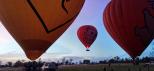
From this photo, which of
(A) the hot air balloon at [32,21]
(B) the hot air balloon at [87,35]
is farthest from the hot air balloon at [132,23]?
(B) the hot air balloon at [87,35]

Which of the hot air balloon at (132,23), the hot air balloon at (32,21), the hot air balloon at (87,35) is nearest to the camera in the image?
the hot air balloon at (32,21)

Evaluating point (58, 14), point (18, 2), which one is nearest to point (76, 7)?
point (58, 14)

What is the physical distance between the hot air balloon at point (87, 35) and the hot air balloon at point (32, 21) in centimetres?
1585

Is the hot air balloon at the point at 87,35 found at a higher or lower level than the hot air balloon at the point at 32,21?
higher

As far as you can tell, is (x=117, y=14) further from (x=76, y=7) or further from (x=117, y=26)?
(x=76, y=7)

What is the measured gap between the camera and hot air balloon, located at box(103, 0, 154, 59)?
3100 centimetres

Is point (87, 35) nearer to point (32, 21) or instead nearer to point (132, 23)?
point (132, 23)

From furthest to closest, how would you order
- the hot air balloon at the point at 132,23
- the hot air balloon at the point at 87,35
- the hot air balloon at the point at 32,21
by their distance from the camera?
the hot air balloon at the point at 87,35 → the hot air balloon at the point at 132,23 → the hot air balloon at the point at 32,21

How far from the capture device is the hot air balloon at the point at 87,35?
39.7 metres

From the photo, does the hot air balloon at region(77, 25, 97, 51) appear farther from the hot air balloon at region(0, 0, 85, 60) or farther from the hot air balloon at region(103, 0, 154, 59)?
the hot air balloon at region(0, 0, 85, 60)

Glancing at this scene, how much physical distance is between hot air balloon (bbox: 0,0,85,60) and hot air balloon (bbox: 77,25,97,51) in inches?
624

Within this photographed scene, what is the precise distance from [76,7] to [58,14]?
1.38 metres

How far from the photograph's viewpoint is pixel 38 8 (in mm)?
23359

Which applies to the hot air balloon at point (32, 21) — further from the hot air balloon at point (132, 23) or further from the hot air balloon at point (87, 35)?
the hot air balloon at point (87, 35)
